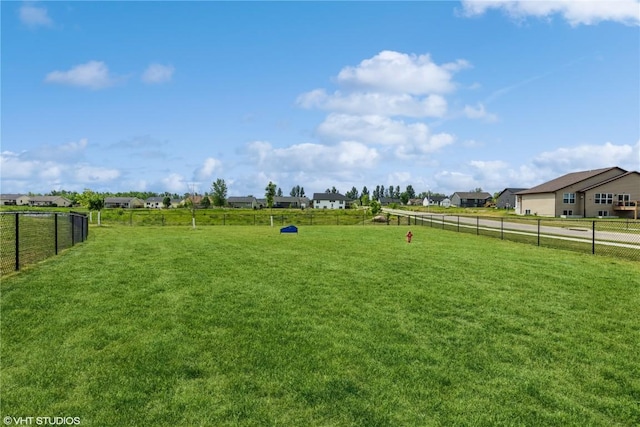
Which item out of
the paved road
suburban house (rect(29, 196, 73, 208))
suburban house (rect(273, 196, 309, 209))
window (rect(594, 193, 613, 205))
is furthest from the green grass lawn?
suburban house (rect(29, 196, 73, 208))

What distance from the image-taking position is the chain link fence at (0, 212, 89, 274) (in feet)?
32.6

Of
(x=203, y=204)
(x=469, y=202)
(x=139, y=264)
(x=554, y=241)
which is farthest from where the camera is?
(x=469, y=202)

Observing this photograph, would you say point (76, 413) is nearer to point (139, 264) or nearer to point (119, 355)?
point (119, 355)

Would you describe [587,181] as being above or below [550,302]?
above

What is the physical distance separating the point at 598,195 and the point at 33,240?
180ft

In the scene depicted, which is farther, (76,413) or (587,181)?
(587,181)

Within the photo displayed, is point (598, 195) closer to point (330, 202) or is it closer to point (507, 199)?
point (507, 199)

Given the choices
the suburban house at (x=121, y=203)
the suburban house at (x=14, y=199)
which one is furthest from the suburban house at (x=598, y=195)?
the suburban house at (x=14, y=199)

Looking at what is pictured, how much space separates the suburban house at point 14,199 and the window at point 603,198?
157 meters

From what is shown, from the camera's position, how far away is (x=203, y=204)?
10638cm

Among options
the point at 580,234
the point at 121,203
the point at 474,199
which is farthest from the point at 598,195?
the point at 121,203

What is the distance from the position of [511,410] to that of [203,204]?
108 meters

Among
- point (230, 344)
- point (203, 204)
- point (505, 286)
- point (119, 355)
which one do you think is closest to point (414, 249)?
point (505, 286)

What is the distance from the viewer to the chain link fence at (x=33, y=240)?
9.94 m
